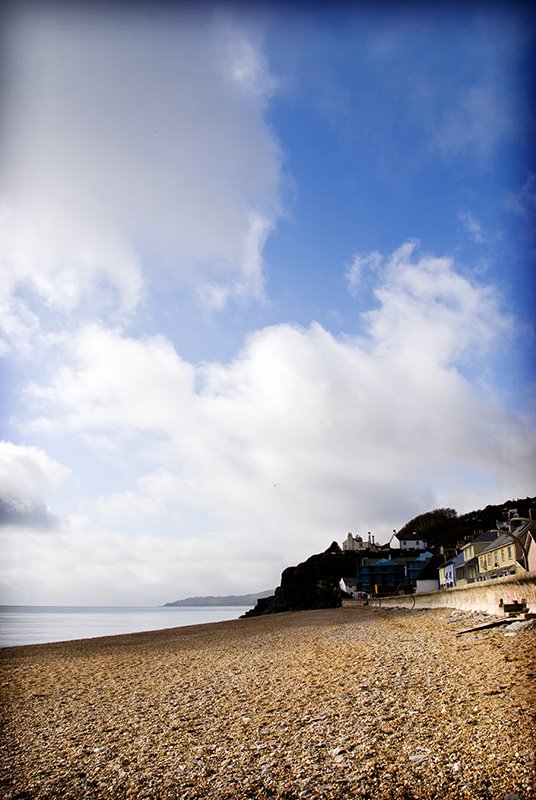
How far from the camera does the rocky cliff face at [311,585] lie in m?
96.7

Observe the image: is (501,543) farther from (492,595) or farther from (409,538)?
(409,538)

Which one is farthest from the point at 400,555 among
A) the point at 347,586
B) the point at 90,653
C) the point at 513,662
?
the point at 513,662

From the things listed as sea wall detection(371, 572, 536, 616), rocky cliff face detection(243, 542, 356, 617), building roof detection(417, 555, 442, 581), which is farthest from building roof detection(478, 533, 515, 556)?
rocky cliff face detection(243, 542, 356, 617)

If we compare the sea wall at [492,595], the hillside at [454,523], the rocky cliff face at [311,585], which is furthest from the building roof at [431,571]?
the sea wall at [492,595]

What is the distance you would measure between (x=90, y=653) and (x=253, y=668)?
1215 centimetres

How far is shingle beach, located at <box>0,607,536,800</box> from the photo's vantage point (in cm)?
554

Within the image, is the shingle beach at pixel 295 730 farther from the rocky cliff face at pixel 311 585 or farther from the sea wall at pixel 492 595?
the rocky cliff face at pixel 311 585

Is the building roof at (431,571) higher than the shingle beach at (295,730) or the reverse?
the reverse

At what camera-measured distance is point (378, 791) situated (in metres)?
5.17

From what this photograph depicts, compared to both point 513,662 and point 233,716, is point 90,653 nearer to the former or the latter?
point 233,716

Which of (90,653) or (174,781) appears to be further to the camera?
(90,653)

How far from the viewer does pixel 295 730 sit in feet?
23.9

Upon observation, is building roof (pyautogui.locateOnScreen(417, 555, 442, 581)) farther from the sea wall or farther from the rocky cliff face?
the sea wall

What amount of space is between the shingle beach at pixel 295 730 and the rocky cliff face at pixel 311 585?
8086cm
